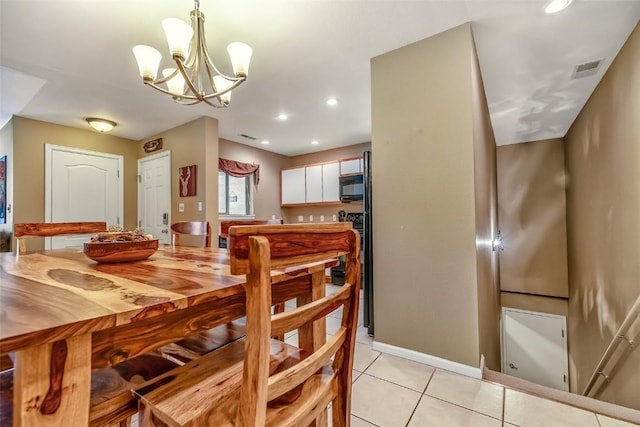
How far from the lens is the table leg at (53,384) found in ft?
1.66

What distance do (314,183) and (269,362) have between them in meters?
4.50

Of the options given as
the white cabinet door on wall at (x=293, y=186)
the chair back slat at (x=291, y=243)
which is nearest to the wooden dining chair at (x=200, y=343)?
the chair back slat at (x=291, y=243)

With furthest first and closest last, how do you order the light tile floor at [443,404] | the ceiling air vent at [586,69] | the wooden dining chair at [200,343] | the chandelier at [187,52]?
the ceiling air vent at [586,69]
the chandelier at [187,52]
the light tile floor at [443,404]
the wooden dining chair at [200,343]

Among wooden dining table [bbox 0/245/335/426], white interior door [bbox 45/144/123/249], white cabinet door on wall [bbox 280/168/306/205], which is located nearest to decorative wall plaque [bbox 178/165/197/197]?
white interior door [bbox 45/144/123/249]

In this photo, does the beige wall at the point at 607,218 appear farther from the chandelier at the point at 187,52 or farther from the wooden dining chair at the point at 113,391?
the wooden dining chair at the point at 113,391

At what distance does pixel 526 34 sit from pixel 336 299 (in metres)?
2.44

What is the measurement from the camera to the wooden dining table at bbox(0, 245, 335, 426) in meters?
0.51

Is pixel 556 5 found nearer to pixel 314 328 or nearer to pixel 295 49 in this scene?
pixel 295 49

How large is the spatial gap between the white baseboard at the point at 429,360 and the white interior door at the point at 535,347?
3506mm

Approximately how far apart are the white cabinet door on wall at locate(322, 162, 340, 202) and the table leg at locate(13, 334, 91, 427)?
4.27 metres

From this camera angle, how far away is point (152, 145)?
166 inches

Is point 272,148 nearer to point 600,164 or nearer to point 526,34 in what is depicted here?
point 526,34

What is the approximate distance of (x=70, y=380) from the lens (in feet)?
1.84

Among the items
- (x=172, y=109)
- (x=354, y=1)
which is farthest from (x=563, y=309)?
(x=172, y=109)
